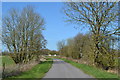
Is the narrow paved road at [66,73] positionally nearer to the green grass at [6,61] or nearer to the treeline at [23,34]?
the green grass at [6,61]

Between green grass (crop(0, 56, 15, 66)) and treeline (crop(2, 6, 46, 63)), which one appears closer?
green grass (crop(0, 56, 15, 66))

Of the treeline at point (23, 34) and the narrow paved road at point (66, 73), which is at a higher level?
the treeline at point (23, 34)

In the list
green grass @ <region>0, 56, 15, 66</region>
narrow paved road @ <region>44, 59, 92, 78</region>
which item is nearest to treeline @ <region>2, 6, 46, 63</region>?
green grass @ <region>0, 56, 15, 66</region>

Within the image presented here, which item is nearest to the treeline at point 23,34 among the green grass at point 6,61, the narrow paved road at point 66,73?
the green grass at point 6,61

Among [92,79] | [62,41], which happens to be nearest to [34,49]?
[92,79]

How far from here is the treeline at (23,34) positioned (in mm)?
28100

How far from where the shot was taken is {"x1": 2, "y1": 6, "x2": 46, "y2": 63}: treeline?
28100mm

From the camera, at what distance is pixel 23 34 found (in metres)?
28.5

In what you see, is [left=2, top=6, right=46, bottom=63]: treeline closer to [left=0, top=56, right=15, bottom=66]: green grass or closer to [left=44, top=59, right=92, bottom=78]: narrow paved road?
[left=0, top=56, right=15, bottom=66]: green grass

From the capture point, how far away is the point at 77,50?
51.6 meters

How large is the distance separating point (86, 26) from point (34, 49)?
11.4 metres

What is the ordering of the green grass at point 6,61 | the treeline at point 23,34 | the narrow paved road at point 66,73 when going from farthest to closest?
the treeline at point 23,34, the green grass at point 6,61, the narrow paved road at point 66,73

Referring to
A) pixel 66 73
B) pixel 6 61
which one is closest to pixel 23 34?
pixel 6 61

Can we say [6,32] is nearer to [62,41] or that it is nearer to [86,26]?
[86,26]
